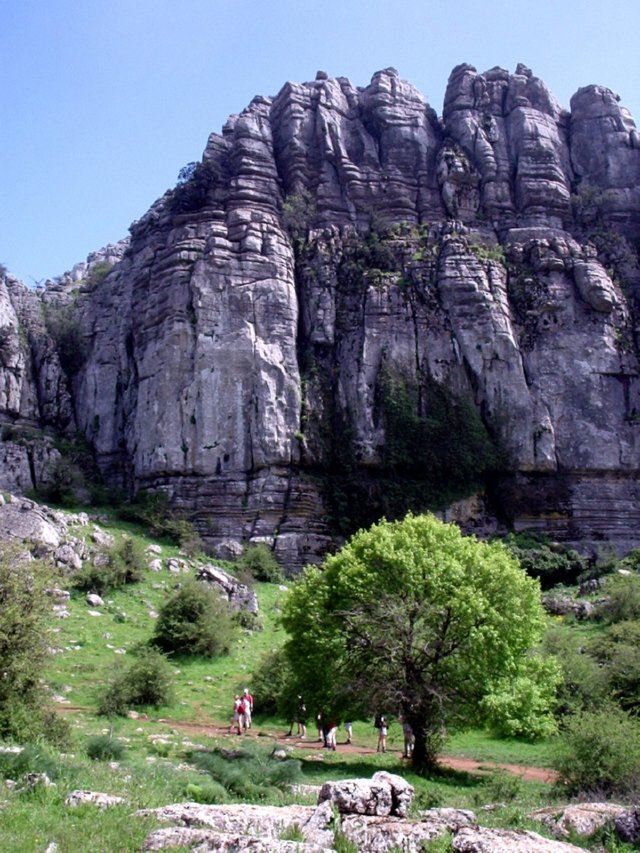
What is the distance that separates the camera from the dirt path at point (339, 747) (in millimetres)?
18208

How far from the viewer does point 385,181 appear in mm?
59219

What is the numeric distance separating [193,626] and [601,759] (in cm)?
1604

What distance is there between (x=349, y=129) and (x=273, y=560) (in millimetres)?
37550

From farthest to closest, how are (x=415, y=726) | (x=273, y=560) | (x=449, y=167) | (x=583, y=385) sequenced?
(x=449, y=167) → (x=583, y=385) → (x=273, y=560) → (x=415, y=726)

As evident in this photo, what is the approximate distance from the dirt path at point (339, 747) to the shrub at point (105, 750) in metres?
5.14

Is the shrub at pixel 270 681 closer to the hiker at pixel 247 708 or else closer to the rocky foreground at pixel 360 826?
the hiker at pixel 247 708

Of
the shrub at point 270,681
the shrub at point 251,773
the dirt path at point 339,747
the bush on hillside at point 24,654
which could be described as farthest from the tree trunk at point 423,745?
the bush on hillside at point 24,654

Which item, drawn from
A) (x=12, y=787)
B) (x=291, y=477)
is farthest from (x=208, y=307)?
(x=12, y=787)

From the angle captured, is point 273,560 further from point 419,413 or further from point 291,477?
point 419,413

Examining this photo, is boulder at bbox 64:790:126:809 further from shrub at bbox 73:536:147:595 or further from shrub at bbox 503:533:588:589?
shrub at bbox 503:533:588:589

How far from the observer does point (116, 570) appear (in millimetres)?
32656

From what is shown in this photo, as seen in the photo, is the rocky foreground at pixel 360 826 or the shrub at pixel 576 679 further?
the shrub at pixel 576 679

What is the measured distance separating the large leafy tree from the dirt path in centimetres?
125

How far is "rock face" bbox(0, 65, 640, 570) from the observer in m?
47.7
